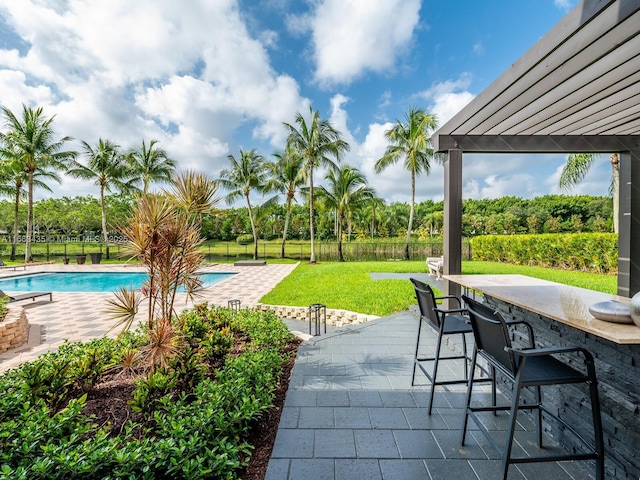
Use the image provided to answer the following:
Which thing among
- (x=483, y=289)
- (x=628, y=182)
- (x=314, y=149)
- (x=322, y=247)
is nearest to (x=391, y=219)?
(x=322, y=247)

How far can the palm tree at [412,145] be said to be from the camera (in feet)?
51.6

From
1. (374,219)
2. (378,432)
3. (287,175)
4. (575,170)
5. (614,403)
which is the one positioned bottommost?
(378,432)

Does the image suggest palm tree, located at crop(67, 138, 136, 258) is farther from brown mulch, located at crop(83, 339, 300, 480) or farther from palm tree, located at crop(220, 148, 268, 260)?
brown mulch, located at crop(83, 339, 300, 480)

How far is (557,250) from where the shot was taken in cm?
1195

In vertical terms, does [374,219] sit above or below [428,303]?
above

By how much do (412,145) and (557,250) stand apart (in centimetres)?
775

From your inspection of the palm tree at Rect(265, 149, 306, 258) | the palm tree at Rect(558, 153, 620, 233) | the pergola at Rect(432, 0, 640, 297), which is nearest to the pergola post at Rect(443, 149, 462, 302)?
the pergola at Rect(432, 0, 640, 297)

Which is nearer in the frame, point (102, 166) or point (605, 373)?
point (605, 373)

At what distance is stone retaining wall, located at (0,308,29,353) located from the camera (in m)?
4.78

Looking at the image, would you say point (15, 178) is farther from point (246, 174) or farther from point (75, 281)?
point (246, 174)

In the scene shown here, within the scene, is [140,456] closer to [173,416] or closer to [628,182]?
[173,416]

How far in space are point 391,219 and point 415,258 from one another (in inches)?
641

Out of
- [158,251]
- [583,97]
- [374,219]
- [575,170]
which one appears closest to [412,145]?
[575,170]

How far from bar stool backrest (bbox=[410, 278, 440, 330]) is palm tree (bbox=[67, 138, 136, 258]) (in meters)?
21.1
